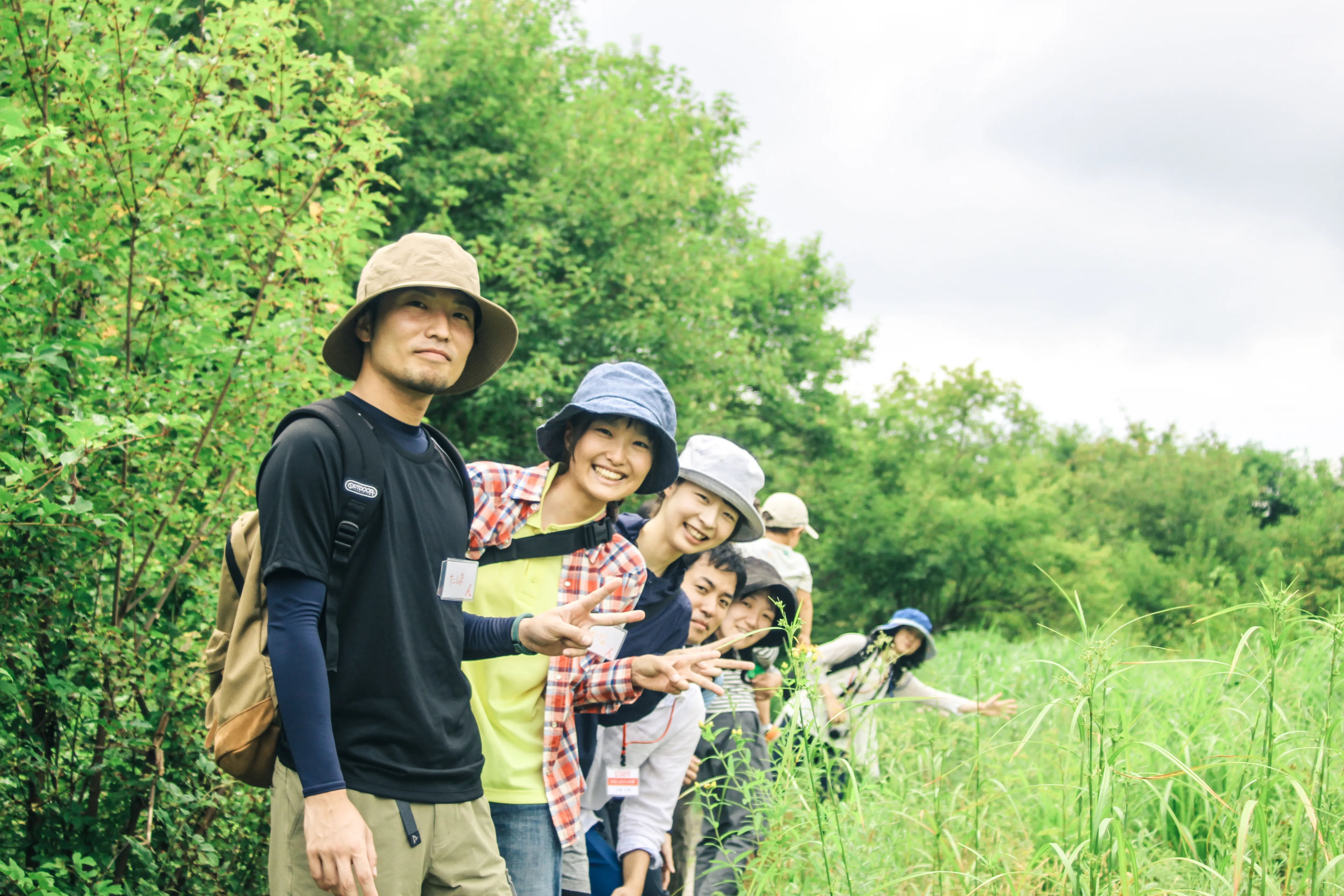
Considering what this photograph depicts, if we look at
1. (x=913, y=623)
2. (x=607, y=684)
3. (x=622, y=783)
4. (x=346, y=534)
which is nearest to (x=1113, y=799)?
(x=607, y=684)

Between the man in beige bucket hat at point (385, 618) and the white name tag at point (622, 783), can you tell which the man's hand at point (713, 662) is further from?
the white name tag at point (622, 783)

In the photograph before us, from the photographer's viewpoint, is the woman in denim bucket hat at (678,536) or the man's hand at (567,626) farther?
the woman in denim bucket hat at (678,536)

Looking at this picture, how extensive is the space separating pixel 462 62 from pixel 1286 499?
20.8 m

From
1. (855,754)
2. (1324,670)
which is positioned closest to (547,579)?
(855,754)

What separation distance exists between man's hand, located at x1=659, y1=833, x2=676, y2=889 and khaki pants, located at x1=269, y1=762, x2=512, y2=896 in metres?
1.15

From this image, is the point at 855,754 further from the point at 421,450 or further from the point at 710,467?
the point at 421,450

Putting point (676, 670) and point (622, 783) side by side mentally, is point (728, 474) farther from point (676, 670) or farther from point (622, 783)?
point (622, 783)

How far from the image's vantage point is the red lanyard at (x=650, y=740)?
10.2ft

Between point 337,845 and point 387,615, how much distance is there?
404 millimetres

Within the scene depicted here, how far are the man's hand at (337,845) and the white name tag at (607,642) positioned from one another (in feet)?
3.23

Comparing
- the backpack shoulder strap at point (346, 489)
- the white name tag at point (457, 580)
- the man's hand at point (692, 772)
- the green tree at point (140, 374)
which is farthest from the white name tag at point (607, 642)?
the green tree at point (140, 374)

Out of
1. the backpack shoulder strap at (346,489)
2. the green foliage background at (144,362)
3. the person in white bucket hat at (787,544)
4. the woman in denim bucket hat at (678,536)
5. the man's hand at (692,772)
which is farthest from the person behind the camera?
the person in white bucket hat at (787,544)

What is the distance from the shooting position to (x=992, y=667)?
25.2ft

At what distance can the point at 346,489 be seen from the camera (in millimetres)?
1855
